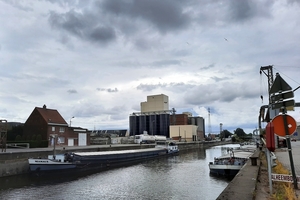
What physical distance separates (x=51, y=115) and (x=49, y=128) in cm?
497

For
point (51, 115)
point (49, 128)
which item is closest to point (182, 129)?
point (51, 115)

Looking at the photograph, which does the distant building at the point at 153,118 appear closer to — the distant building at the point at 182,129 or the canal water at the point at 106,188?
the distant building at the point at 182,129

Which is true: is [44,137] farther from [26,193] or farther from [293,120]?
[293,120]

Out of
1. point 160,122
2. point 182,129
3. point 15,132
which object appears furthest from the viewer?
point 160,122

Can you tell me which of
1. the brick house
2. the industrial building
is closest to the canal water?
the brick house

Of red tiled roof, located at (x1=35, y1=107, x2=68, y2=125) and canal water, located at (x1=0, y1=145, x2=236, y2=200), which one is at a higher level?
red tiled roof, located at (x1=35, y1=107, x2=68, y2=125)

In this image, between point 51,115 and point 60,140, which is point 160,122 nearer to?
point 51,115

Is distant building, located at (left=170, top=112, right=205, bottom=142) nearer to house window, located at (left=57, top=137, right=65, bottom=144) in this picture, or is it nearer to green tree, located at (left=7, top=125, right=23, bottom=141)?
house window, located at (left=57, top=137, right=65, bottom=144)

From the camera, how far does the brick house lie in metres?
54.0

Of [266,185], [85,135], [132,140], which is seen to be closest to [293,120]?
[266,185]

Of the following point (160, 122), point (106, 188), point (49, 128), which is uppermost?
point (160, 122)

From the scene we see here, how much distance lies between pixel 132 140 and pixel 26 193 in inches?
2859

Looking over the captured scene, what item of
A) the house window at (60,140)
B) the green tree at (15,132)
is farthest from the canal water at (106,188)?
the green tree at (15,132)

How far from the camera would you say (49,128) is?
177 ft
